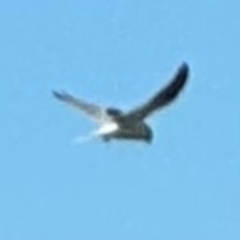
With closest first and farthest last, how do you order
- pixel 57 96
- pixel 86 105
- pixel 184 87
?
pixel 184 87 < pixel 86 105 < pixel 57 96

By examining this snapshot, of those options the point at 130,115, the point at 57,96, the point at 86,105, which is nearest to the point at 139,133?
the point at 130,115

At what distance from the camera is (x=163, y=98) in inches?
363

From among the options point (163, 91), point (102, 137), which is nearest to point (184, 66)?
point (163, 91)

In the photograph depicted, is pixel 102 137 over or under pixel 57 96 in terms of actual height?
under

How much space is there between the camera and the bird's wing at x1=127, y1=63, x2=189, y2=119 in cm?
911

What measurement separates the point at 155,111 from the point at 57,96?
6.27 ft

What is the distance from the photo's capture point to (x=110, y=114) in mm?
9484

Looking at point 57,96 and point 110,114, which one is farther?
point 57,96

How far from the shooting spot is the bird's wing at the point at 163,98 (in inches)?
359

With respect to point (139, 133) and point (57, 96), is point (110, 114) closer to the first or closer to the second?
point (139, 133)

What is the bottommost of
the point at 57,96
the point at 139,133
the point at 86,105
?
the point at 139,133

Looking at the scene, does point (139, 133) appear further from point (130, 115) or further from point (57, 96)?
point (57, 96)

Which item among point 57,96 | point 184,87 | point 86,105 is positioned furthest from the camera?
point 57,96

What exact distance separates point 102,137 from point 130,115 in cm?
30
